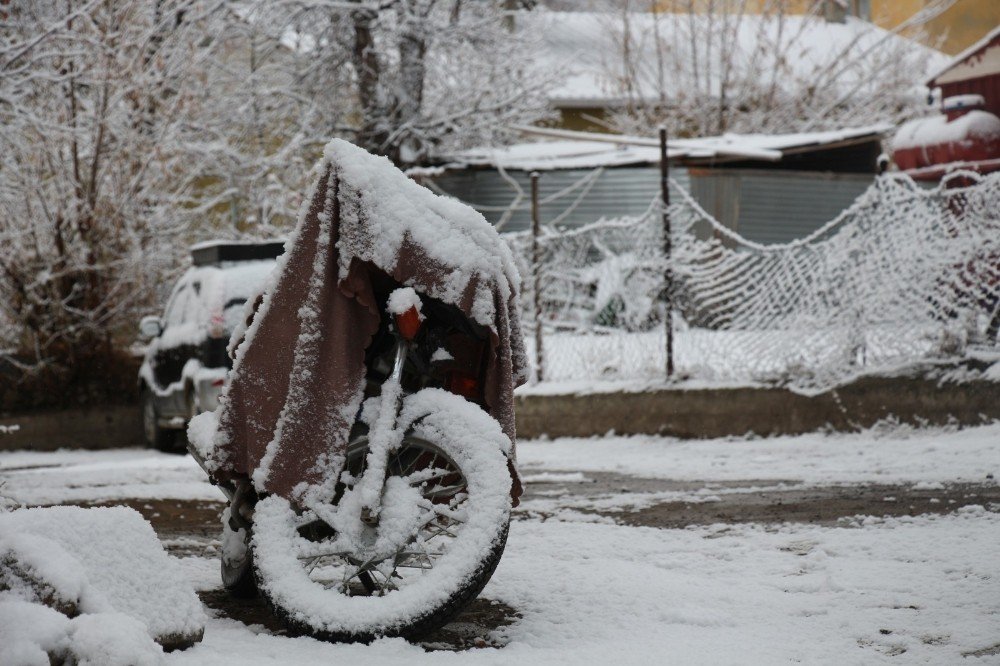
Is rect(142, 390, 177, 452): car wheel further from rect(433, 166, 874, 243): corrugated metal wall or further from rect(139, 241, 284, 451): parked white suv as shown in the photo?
rect(433, 166, 874, 243): corrugated metal wall

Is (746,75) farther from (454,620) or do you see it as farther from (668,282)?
(454,620)

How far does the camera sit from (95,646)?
121 inches

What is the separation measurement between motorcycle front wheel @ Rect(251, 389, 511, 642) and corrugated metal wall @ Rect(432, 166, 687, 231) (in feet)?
48.7

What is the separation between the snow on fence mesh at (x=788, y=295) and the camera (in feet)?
28.9

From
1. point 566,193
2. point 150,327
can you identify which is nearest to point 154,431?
point 150,327

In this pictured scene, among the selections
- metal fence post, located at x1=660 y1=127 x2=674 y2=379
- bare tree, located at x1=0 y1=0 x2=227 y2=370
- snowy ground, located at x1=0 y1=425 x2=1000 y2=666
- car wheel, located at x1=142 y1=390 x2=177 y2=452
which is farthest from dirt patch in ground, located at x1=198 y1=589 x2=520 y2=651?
bare tree, located at x1=0 y1=0 x2=227 y2=370

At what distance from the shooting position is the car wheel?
11281 millimetres

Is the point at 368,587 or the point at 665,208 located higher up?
the point at 665,208

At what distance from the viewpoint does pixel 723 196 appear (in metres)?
19.0

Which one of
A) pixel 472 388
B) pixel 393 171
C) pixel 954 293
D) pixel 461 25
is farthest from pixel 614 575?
pixel 461 25

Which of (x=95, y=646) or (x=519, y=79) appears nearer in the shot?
(x=95, y=646)

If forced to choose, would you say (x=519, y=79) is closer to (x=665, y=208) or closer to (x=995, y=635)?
(x=665, y=208)

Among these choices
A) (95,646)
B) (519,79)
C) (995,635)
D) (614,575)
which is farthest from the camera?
(519,79)

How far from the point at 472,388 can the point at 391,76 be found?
16.1m
